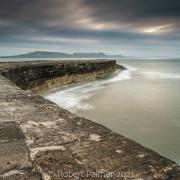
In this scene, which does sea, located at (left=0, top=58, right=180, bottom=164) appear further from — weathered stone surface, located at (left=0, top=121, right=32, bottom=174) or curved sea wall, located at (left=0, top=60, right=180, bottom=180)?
weathered stone surface, located at (left=0, top=121, right=32, bottom=174)

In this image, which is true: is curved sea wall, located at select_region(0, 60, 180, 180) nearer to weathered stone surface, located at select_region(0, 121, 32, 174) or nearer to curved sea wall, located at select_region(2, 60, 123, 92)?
weathered stone surface, located at select_region(0, 121, 32, 174)

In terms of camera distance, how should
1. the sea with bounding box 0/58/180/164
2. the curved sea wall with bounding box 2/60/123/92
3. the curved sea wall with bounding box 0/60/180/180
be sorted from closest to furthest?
1. the curved sea wall with bounding box 0/60/180/180
2. the sea with bounding box 0/58/180/164
3. the curved sea wall with bounding box 2/60/123/92

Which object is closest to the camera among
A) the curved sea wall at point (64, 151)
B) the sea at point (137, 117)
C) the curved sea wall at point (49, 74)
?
the curved sea wall at point (64, 151)

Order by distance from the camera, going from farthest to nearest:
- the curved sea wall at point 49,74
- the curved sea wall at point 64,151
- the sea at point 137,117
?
the curved sea wall at point 49,74, the sea at point 137,117, the curved sea wall at point 64,151

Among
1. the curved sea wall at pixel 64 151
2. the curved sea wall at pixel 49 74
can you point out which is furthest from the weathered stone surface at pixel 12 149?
the curved sea wall at pixel 49 74

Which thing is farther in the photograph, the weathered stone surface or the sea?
the sea

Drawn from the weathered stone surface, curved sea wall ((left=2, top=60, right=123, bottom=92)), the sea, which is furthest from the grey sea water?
the weathered stone surface

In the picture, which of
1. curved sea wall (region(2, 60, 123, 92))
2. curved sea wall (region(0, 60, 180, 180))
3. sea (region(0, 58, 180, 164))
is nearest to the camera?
curved sea wall (region(0, 60, 180, 180))

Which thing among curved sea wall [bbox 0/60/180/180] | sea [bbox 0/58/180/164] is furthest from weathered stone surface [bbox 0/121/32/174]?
sea [bbox 0/58/180/164]

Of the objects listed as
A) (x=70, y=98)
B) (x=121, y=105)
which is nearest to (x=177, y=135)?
(x=121, y=105)

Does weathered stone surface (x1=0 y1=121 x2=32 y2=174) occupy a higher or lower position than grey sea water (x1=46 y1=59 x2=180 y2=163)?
higher

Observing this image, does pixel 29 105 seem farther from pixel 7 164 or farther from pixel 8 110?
pixel 7 164

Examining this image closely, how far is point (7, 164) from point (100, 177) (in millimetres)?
730

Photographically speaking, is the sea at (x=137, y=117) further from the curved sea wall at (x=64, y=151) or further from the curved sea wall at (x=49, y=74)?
the curved sea wall at (x=64, y=151)
